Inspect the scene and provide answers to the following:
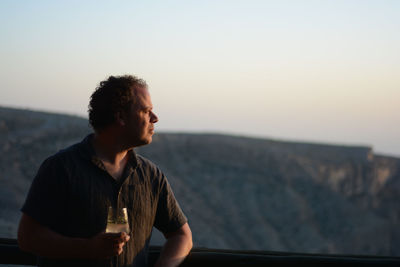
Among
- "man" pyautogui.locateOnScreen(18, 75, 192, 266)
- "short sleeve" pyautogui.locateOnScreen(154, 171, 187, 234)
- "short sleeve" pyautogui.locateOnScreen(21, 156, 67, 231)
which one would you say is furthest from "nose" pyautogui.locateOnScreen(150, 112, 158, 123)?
"short sleeve" pyautogui.locateOnScreen(21, 156, 67, 231)

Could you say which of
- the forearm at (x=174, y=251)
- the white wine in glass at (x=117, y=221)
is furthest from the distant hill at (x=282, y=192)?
the white wine in glass at (x=117, y=221)

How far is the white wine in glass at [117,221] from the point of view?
233 cm

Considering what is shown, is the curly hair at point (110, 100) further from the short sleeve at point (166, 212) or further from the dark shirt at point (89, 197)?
the short sleeve at point (166, 212)

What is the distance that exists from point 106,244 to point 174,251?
543 millimetres

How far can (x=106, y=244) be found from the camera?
7.80ft

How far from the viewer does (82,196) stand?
8.13 feet

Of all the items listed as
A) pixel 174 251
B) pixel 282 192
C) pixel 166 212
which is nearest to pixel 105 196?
pixel 166 212

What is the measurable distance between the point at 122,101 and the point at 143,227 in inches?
25.3

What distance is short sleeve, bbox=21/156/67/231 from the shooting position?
7.90ft

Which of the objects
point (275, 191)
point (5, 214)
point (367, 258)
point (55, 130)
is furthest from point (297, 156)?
point (367, 258)

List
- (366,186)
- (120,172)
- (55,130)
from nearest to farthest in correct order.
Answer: (120,172) → (55,130) → (366,186)

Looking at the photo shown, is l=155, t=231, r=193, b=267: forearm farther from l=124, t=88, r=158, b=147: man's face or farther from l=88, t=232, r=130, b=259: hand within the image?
l=124, t=88, r=158, b=147: man's face

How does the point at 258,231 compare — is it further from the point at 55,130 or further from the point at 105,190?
the point at 105,190

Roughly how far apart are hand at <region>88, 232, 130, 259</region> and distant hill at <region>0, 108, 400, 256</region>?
160 feet
